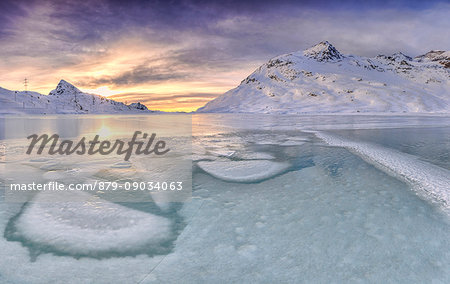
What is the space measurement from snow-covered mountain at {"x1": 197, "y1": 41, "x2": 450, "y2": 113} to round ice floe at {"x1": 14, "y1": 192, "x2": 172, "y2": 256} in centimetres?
10434

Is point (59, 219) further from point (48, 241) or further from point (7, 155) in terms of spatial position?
point (7, 155)

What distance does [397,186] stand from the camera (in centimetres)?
517

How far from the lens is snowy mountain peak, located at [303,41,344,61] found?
Answer: 6803 inches

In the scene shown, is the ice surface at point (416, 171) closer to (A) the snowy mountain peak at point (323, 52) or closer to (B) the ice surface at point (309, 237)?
(B) the ice surface at point (309, 237)

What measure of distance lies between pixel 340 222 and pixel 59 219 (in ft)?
13.3

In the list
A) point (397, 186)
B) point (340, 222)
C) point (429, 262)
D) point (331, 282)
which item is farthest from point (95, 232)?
point (397, 186)

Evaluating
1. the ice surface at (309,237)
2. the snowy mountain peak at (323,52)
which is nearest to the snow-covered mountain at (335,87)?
the snowy mountain peak at (323,52)

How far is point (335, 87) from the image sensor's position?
12988cm

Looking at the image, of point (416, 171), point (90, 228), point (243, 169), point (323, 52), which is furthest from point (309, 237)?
point (323, 52)

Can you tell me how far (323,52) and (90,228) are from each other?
197790 mm

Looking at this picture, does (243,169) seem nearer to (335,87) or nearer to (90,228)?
(90,228)

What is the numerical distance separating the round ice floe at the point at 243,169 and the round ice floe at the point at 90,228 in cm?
252

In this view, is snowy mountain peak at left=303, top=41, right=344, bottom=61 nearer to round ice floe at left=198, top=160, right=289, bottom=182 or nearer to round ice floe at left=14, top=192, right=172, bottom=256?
round ice floe at left=198, top=160, right=289, bottom=182

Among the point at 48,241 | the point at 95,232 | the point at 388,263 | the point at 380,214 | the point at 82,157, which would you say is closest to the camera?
the point at 388,263
